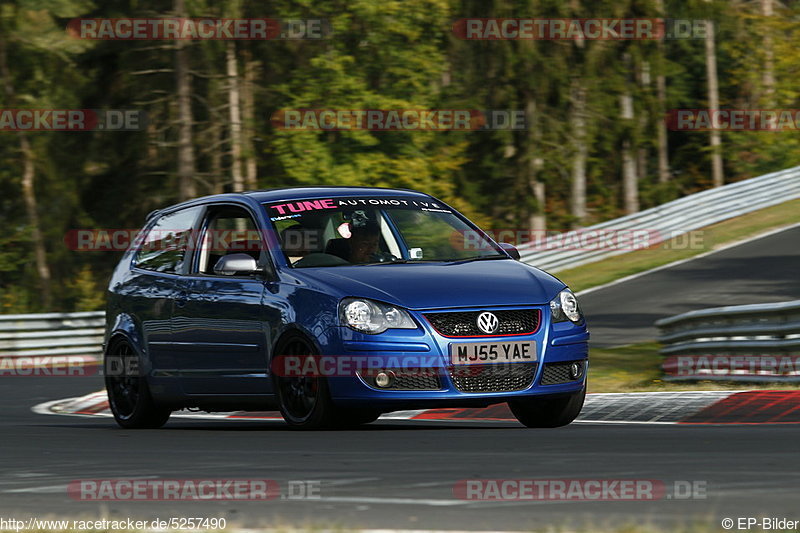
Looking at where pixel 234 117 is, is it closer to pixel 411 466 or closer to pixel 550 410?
pixel 550 410

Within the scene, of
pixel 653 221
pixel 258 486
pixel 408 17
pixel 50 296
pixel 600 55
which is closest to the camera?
pixel 258 486

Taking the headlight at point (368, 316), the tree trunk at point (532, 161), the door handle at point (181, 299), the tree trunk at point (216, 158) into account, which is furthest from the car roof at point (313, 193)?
the tree trunk at point (532, 161)

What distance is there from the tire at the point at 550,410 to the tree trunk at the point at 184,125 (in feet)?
95.6

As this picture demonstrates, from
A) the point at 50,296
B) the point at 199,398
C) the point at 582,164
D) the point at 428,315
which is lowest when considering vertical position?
the point at 50,296

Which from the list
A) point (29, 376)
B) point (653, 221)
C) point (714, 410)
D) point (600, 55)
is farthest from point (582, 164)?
point (714, 410)

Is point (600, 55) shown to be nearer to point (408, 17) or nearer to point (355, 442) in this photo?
point (408, 17)

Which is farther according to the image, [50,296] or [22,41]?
[50,296]

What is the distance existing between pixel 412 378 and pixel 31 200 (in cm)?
4233

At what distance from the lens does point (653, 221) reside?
3209 cm

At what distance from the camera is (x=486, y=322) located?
966 centimetres

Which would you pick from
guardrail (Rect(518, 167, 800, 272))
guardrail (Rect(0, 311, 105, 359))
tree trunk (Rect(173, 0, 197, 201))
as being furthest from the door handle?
tree trunk (Rect(173, 0, 197, 201))

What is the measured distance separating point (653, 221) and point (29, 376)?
48.9 ft

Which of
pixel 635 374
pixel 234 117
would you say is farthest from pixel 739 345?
pixel 234 117

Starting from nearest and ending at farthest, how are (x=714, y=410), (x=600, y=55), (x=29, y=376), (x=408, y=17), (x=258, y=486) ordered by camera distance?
(x=258, y=486), (x=714, y=410), (x=29, y=376), (x=600, y=55), (x=408, y=17)
